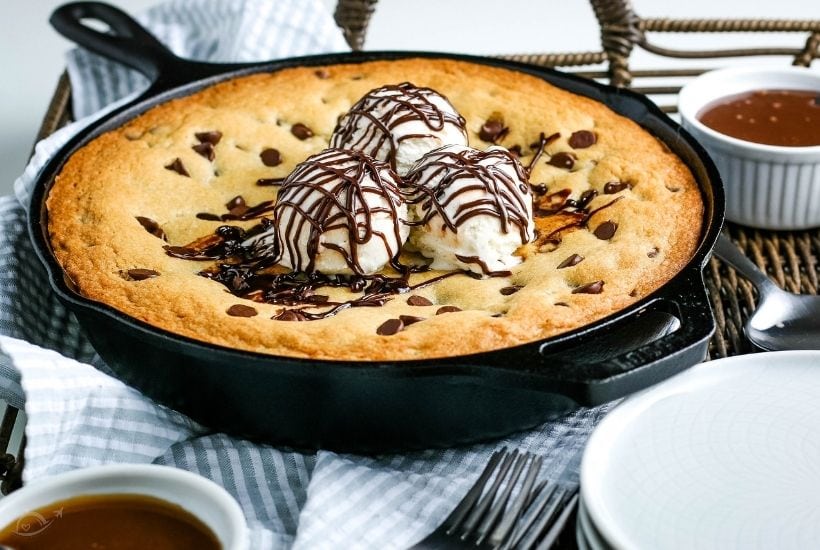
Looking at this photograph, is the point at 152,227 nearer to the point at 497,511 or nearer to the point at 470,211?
the point at 470,211

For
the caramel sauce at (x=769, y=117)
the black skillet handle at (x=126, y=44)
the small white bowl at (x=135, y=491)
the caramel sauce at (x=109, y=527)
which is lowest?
the caramel sauce at (x=109, y=527)

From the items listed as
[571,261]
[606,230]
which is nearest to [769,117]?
[606,230]

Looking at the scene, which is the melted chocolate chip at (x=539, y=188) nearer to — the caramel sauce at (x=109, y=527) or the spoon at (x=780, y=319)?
the spoon at (x=780, y=319)

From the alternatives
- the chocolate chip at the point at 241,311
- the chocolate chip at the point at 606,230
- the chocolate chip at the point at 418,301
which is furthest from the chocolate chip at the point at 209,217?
the chocolate chip at the point at 606,230

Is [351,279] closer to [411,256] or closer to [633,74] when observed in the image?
[411,256]

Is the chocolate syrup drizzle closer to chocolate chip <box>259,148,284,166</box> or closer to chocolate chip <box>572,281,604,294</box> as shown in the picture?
chocolate chip <box>572,281,604,294</box>
